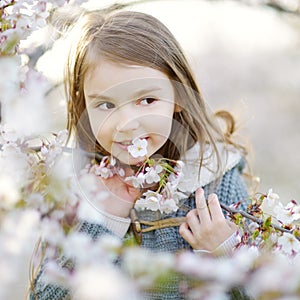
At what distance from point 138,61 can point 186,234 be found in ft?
1.02

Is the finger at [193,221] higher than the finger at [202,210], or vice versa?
the finger at [202,210]

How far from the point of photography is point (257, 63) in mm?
4676

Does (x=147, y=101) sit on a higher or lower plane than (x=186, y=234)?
higher

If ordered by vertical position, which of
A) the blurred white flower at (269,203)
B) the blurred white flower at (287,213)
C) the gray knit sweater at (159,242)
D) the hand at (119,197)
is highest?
the blurred white flower at (287,213)

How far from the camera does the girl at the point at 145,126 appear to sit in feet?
4.06

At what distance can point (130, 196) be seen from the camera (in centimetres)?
137

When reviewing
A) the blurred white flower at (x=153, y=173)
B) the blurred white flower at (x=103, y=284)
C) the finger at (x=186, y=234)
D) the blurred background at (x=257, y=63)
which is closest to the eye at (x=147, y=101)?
the blurred white flower at (x=153, y=173)

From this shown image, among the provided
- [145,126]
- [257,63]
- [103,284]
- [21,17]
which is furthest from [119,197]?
[257,63]

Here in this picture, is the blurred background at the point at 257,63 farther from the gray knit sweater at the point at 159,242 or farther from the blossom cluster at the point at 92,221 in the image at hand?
the blossom cluster at the point at 92,221

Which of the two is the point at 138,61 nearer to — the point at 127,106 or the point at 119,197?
the point at 127,106

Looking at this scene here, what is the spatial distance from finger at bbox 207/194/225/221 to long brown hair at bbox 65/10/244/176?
17cm

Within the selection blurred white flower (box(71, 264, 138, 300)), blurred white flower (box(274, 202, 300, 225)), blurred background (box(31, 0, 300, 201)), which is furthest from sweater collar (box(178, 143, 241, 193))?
blurred background (box(31, 0, 300, 201))

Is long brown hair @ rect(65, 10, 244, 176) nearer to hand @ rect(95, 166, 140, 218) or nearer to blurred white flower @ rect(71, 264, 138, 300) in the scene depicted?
hand @ rect(95, 166, 140, 218)

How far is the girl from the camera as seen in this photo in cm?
124
